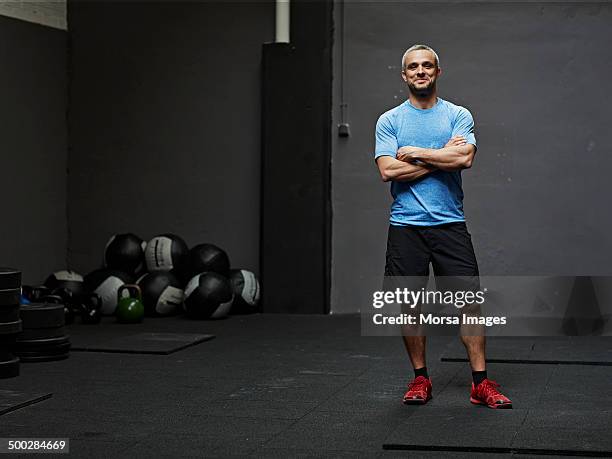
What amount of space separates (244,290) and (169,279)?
0.49m

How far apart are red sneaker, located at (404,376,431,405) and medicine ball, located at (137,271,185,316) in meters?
3.03

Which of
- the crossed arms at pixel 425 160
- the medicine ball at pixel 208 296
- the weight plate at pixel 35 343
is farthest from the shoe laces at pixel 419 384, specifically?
the medicine ball at pixel 208 296

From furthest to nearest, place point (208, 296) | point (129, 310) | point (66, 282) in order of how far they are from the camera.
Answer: point (66, 282) < point (208, 296) < point (129, 310)

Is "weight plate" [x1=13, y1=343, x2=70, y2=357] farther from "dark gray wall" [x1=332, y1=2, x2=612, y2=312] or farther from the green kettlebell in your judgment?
"dark gray wall" [x1=332, y1=2, x2=612, y2=312]

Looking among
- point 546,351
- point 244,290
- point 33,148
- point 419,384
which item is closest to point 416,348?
point 419,384

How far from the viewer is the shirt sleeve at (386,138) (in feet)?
12.6

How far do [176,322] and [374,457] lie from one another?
357 cm

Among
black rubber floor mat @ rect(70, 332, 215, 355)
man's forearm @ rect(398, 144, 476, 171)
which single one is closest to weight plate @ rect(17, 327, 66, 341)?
black rubber floor mat @ rect(70, 332, 215, 355)

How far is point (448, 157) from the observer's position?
12.2 ft

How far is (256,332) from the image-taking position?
6.05 metres

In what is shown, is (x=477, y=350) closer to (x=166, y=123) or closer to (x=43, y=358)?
(x=43, y=358)

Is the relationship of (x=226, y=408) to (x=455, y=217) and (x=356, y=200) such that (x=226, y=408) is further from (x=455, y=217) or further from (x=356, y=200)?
(x=356, y=200)

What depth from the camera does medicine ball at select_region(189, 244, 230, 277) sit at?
6.73m

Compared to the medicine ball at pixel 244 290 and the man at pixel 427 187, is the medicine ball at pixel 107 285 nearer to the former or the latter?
the medicine ball at pixel 244 290
